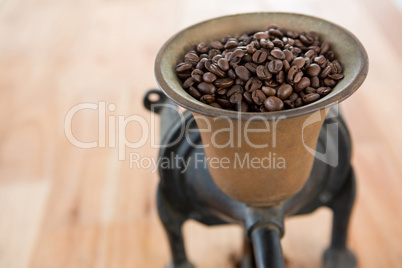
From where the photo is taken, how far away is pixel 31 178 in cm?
128

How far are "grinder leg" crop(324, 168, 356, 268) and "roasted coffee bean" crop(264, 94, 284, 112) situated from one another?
0.37 metres

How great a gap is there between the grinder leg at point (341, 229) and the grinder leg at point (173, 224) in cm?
31

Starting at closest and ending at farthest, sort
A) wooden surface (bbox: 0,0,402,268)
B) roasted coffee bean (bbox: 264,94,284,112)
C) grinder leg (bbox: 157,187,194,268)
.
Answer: roasted coffee bean (bbox: 264,94,284,112) < grinder leg (bbox: 157,187,194,268) < wooden surface (bbox: 0,0,402,268)

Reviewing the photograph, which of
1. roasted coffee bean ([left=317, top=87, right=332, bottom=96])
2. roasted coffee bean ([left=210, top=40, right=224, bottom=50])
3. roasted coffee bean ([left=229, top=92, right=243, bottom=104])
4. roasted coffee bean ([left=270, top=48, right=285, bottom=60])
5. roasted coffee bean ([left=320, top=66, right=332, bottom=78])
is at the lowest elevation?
roasted coffee bean ([left=229, top=92, right=243, bottom=104])

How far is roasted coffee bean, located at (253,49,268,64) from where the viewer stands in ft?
1.83

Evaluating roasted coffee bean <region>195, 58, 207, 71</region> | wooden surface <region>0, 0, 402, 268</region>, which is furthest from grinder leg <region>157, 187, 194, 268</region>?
roasted coffee bean <region>195, 58, 207, 71</region>

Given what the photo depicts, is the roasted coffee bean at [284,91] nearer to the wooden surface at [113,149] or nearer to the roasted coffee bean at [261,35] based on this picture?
the roasted coffee bean at [261,35]

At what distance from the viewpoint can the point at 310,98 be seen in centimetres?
52

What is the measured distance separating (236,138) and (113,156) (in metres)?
0.87

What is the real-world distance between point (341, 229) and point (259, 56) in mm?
521

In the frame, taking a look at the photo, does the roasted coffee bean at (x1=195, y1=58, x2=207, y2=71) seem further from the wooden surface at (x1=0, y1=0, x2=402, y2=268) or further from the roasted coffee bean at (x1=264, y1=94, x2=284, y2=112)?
the wooden surface at (x1=0, y1=0, x2=402, y2=268)

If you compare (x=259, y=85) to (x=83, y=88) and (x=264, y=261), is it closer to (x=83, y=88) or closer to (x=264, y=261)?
(x=264, y=261)

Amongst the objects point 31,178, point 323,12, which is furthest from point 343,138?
point 323,12

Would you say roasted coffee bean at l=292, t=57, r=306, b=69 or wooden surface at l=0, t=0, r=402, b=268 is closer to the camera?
roasted coffee bean at l=292, t=57, r=306, b=69
